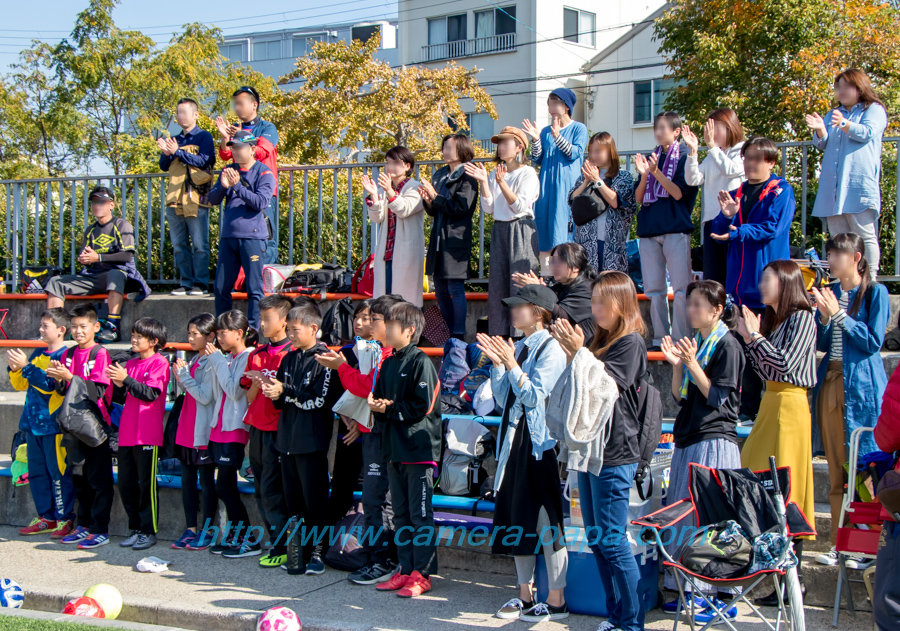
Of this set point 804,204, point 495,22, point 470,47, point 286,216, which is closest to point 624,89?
point 495,22

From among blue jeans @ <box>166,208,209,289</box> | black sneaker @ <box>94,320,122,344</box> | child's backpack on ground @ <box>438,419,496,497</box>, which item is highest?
blue jeans @ <box>166,208,209,289</box>

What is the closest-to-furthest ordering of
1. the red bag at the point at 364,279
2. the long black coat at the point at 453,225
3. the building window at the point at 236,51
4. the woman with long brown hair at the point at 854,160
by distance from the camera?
the woman with long brown hair at the point at 854,160, the long black coat at the point at 453,225, the red bag at the point at 364,279, the building window at the point at 236,51

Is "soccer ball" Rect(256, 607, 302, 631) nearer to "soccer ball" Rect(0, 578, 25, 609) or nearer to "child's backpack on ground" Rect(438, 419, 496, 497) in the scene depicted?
"child's backpack on ground" Rect(438, 419, 496, 497)

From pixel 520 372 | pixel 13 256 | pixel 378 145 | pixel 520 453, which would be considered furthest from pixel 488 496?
pixel 378 145

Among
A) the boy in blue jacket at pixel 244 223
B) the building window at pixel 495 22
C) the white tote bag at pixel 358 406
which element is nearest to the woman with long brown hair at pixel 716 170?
the white tote bag at pixel 358 406

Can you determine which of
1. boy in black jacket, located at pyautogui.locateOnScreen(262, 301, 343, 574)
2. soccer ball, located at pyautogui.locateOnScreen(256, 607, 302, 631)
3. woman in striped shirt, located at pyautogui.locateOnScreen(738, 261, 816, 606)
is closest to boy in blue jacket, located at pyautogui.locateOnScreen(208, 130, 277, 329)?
boy in black jacket, located at pyautogui.locateOnScreen(262, 301, 343, 574)

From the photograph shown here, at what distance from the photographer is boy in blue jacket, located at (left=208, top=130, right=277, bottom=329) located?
26.5 feet

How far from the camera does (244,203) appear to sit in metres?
8.09

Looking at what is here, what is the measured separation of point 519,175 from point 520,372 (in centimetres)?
311

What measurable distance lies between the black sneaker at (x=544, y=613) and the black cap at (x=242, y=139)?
557cm

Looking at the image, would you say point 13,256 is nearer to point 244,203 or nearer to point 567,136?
point 244,203

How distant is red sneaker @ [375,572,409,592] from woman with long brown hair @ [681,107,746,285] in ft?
Result: 11.4

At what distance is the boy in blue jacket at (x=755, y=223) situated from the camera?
20.1 feet

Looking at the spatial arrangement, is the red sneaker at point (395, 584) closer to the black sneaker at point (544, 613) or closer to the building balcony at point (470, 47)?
the black sneaker at point (544, 613)
